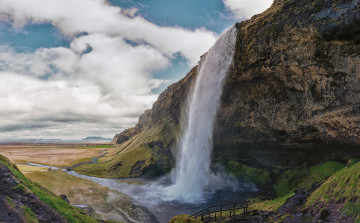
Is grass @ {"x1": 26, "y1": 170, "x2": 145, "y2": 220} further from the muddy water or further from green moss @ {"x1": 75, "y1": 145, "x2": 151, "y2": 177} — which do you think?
green moss @ {"x1": 75, "y1": 145, "x2": 151, "y2": 177}

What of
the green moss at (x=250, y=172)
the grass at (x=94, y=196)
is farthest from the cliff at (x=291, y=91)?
the grass at (x=94, y=196)

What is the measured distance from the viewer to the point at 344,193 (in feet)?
55.7

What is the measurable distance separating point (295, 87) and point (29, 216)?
112 ft

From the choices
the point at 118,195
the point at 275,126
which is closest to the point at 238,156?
the point at 275,126

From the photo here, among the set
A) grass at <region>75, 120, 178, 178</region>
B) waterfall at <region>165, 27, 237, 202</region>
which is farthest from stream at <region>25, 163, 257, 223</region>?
grass at <region>75, 120, 178, 178</region>

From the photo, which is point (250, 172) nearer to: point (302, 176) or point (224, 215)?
point (302, 176)

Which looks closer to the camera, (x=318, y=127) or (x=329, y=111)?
(x=329, y=111)

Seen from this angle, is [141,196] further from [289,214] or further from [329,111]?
[329,111]

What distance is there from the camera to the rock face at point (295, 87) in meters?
25.3

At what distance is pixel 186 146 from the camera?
2023 inches

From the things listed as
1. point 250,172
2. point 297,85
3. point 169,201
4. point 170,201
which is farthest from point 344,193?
point 250,172

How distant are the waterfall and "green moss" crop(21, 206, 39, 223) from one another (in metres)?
30.3

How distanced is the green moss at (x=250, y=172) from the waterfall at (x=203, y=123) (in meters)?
4.84

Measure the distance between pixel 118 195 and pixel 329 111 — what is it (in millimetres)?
38187
